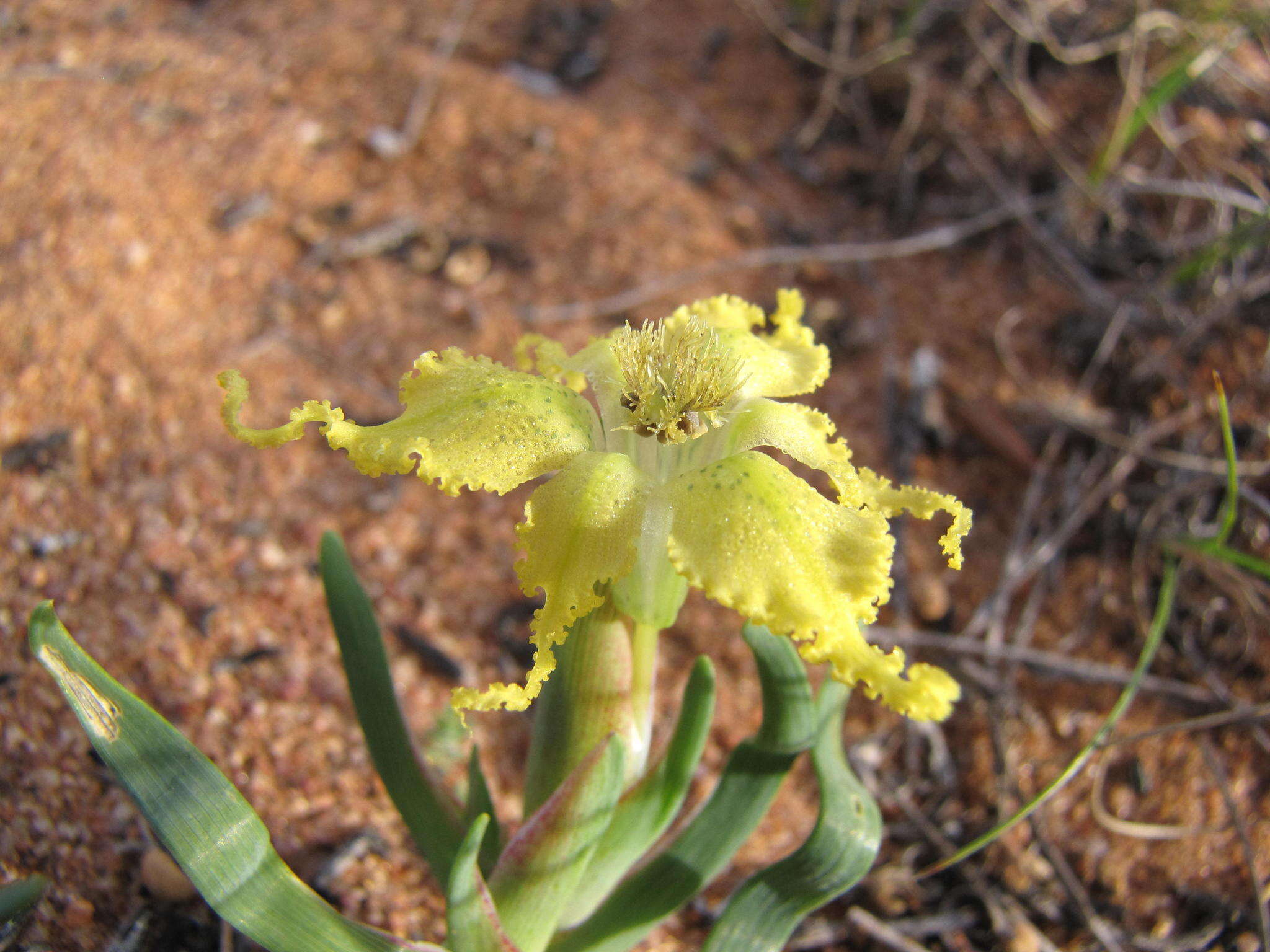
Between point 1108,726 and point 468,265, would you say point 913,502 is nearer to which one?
point 1108,726

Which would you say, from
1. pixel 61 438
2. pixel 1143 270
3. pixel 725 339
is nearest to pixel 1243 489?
pixel 1143 270

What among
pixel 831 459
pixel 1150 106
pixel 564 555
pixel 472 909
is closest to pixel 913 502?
pixel 831 459

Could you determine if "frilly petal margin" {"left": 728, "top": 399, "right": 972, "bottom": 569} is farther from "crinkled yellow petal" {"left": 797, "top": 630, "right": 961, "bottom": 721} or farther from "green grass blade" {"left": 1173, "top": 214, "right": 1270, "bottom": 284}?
"green grass blade" {"left": 1173, "top": 214, "right": 1270, "bottom": 284}

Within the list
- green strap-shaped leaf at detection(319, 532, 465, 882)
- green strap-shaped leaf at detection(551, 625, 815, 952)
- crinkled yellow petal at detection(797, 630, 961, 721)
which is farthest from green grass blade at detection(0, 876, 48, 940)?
crinkled yellow petal at detection(797, 630, 961, 721)

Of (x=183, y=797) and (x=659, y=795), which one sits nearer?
(x=183, y=797)

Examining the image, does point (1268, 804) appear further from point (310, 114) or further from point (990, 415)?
point (310, 114)

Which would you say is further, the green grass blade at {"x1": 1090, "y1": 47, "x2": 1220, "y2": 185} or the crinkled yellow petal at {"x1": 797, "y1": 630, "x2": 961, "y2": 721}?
the green grass blade at {"x1": 1090, "y1": 47, "x2": 1220, "y2": 185}
